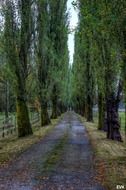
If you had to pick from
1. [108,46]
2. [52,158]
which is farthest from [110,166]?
[108,46]

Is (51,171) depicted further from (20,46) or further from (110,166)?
(20,46)

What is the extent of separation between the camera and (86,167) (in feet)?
47.6

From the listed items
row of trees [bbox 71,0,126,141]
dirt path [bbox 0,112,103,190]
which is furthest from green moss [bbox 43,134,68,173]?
row of trees [bbox 71,0,126,141]

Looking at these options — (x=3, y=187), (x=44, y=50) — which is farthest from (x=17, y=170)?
(x=44, y=50)

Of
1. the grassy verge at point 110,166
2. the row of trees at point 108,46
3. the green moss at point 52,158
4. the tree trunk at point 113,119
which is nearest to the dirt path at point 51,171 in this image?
the green moss at point 52,158

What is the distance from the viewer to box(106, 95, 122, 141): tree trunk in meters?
25.4

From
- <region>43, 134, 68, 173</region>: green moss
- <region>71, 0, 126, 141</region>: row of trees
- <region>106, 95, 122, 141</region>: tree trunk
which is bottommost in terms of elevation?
<region>43, 134, 68, 173</region>: green moss

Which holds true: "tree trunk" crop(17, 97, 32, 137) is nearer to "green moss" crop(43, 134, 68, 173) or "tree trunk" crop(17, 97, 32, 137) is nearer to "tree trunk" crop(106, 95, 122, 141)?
"tree trunk" crop(106, 95, 122, 141)

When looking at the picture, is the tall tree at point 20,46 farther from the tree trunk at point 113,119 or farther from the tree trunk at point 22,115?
the tree trunk at point 113,119

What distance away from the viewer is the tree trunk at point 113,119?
2541 centimetres

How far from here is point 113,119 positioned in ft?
85.9

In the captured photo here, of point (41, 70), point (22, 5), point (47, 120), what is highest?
point (22, 5)

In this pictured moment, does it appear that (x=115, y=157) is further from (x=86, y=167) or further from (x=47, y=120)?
(x=47, y=120)

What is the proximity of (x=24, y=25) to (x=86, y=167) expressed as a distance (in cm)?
1595
